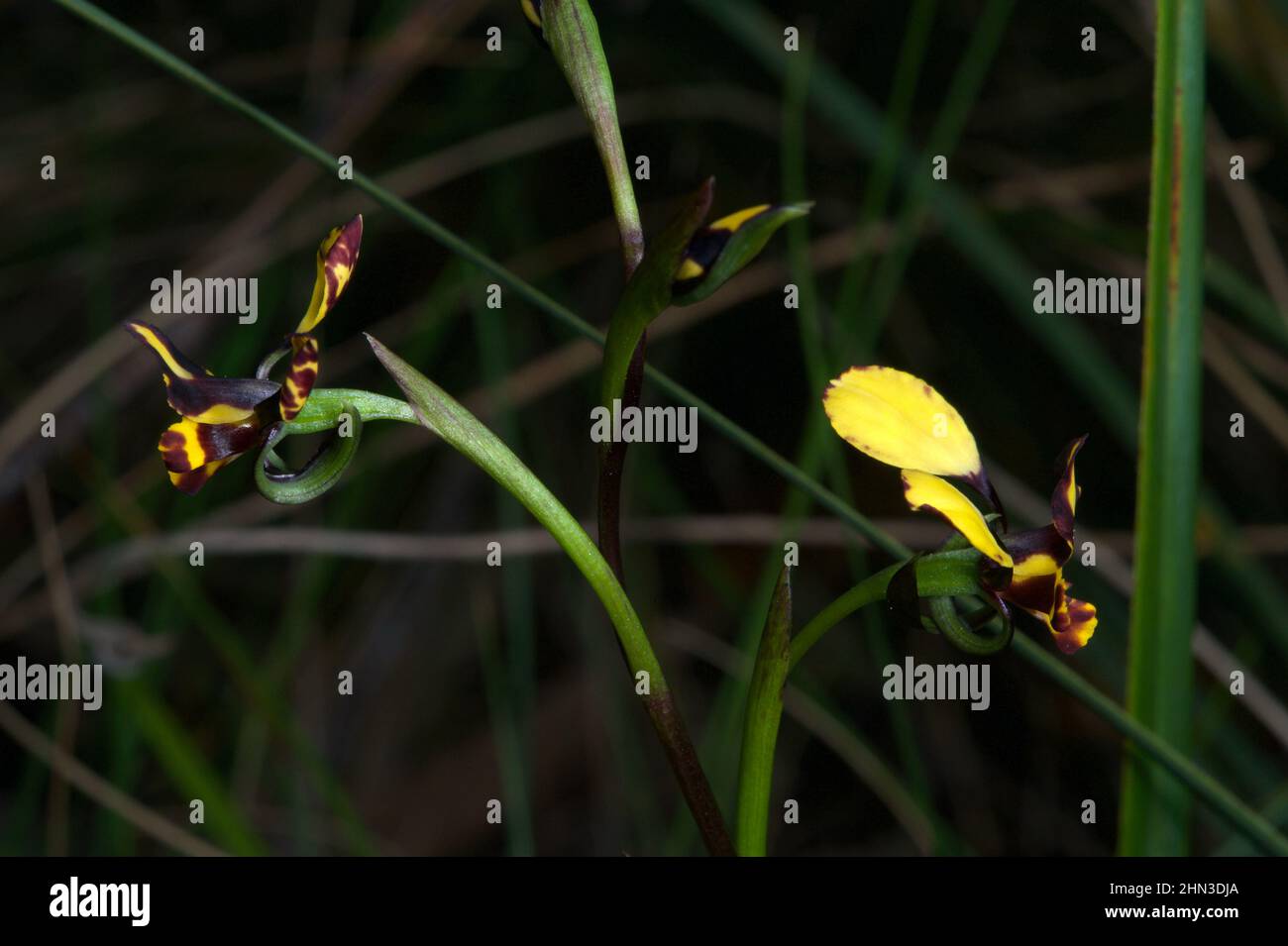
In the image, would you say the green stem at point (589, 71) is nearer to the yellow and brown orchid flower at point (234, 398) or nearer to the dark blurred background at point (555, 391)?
the yellow and brown orchid flower at point (234, 398)

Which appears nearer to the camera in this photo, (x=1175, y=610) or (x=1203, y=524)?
(x=1175, y=610)

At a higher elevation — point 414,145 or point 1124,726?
point 414,145

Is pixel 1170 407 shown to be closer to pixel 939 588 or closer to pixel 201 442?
pixel 939 588

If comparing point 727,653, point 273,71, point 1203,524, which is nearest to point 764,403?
point 727,653

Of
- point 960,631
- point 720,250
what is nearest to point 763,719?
point 960,631
